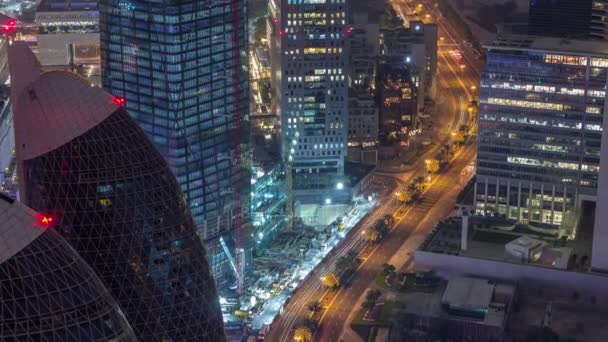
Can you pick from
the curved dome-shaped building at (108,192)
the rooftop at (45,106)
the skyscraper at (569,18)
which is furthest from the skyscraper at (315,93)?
the rooftop at (45,106)

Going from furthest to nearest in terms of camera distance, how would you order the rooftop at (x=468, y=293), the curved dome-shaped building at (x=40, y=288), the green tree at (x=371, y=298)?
1. the green tree at (x=371, y=298)
2. the rooftop at (x=468, y=293)
3. the curved dome-shaped building at (x=40, y=288)

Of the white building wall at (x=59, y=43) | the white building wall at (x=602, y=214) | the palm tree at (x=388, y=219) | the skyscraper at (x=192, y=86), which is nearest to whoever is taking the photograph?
the skyscraper at (x=192, y=86)

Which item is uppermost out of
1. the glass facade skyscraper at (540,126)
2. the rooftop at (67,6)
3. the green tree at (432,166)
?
the rooftop at (67,6)

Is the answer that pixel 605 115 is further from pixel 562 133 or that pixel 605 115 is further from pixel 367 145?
pixel 367 145

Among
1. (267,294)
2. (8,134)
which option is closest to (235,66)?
(267,294)

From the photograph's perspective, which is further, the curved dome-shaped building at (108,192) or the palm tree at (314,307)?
the palm tree at (314,307)

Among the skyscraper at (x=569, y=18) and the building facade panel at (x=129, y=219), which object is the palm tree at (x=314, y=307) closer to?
the building facade panel at (x=129, y=219)
